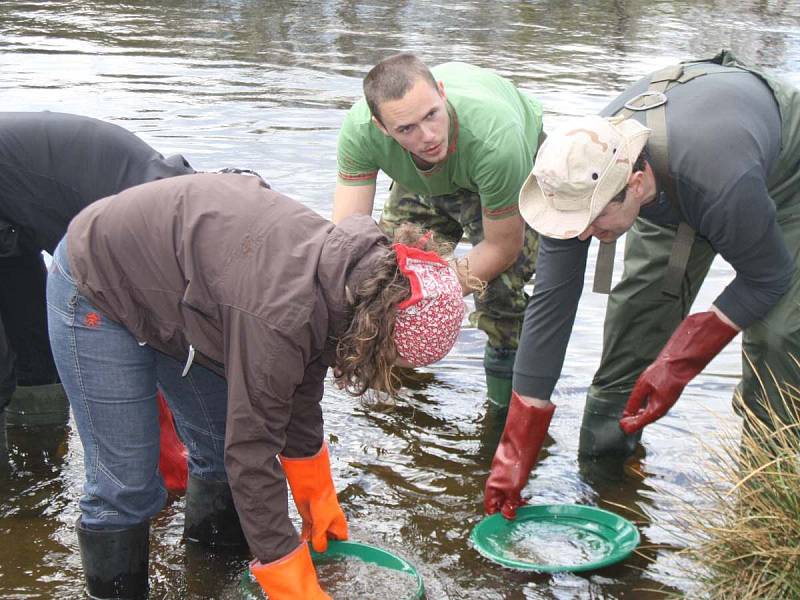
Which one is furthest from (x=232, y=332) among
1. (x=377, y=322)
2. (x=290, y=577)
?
(x=290, y=577)

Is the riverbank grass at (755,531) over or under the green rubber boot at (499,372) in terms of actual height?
over

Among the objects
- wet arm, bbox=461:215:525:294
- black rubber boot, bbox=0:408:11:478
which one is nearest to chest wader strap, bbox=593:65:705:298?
wet arm, bbox=461:215:525:294

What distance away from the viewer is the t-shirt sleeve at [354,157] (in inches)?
168

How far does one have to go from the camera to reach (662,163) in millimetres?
3311

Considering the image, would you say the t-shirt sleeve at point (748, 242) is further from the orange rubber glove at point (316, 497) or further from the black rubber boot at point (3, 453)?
the black rubber boot at point (3, 453)

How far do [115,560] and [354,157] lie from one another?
183 cm

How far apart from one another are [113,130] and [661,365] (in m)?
1.96

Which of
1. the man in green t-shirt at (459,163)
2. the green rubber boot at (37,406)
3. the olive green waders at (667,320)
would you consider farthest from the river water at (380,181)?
the man in green t-shirt at (459,163)

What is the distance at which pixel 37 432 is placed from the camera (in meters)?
4.53

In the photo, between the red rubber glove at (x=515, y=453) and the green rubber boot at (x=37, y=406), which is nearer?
the red rubber glove at (x=515, y=453)

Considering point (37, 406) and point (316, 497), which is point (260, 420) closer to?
point (316, 497)

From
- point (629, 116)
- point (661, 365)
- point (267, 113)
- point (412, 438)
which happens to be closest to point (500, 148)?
point (629, 116)

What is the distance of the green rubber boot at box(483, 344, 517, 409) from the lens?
15.7ft

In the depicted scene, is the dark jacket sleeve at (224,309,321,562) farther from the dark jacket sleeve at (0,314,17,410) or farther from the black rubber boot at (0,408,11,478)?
the black rubber boot at (0,408,11,478)
